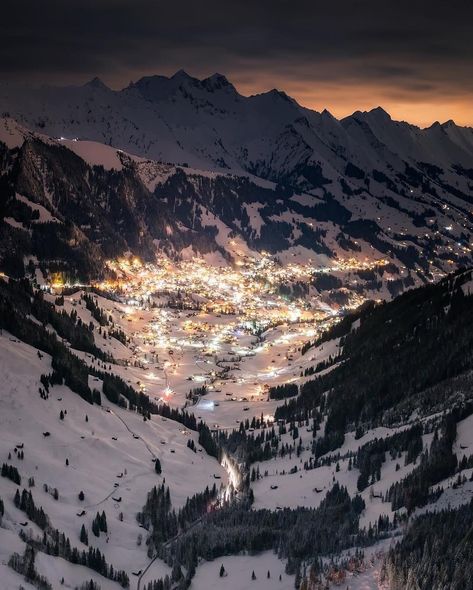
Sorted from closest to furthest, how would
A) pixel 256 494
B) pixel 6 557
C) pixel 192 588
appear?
pixel 6 557 < pixel 192 588 < pixel 256 494

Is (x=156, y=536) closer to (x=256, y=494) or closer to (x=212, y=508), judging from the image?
(x=212, y=508)

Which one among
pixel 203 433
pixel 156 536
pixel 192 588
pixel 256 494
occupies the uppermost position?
pixel 203 433

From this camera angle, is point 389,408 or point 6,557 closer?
point 6,557

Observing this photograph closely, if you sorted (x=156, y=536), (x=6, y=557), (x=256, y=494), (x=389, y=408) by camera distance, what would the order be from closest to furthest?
(x=6, y=557)
(x=156, y=536)
(x=256, y=494)
(x=389, y=408)

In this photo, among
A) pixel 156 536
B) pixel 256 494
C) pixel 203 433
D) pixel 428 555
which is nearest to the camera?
pixel 428 555

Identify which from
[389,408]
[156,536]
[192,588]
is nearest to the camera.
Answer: [192,588]

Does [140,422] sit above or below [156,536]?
above

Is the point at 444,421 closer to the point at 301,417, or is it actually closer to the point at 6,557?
the point at 301,417

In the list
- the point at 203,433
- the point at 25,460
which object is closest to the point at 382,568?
the point at 25,460

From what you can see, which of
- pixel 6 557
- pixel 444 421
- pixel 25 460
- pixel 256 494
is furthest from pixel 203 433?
pixel 6 557
